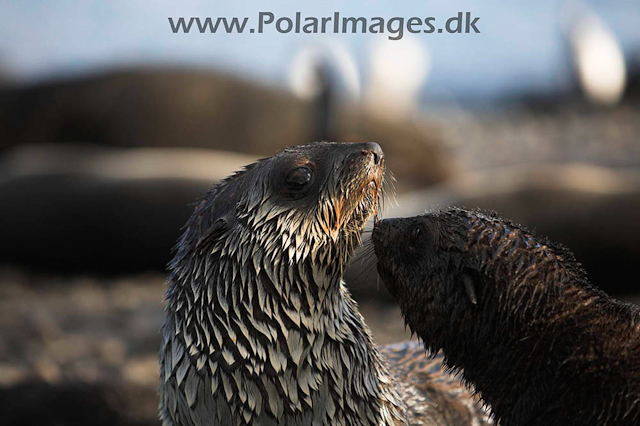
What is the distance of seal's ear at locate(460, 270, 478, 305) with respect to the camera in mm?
3195

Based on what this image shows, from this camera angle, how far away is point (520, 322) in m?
3.21

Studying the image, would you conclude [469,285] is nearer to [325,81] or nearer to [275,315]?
[275,315]

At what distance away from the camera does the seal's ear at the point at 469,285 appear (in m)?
3.20

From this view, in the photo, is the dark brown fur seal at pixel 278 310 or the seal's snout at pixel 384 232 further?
the seal's snout at pixel 384 232

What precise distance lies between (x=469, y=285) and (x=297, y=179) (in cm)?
79

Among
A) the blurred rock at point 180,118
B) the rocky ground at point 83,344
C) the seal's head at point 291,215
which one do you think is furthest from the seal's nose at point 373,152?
the blurred rock at point 180,118

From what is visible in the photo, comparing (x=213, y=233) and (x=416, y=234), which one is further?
(x=416, y=234)

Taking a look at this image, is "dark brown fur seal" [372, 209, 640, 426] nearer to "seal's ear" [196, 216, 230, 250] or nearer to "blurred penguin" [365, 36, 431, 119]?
"seal's ear" [196, 216, 230, 250]

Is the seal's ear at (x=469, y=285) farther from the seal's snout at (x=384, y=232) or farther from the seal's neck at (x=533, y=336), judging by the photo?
the seal's snout at (x=384, y=232)

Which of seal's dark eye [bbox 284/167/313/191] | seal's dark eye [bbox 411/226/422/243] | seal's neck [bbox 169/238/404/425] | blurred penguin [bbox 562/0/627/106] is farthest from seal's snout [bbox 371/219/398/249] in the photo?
blurred penguin [bbox 562/0/627/106]

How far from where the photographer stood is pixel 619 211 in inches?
299

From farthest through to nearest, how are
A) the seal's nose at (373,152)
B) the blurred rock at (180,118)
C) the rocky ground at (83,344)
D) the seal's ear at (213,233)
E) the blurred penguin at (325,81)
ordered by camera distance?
the blurred penguin at (325,81) < the blurred rock at (180,118) < the rocky ground at (83,344) < the seal's nose at (373,152) < the seal's ear at (213,233)

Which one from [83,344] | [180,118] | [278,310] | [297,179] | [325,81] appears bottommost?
[83,344]

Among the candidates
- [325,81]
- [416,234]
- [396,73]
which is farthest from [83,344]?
[396,73]
